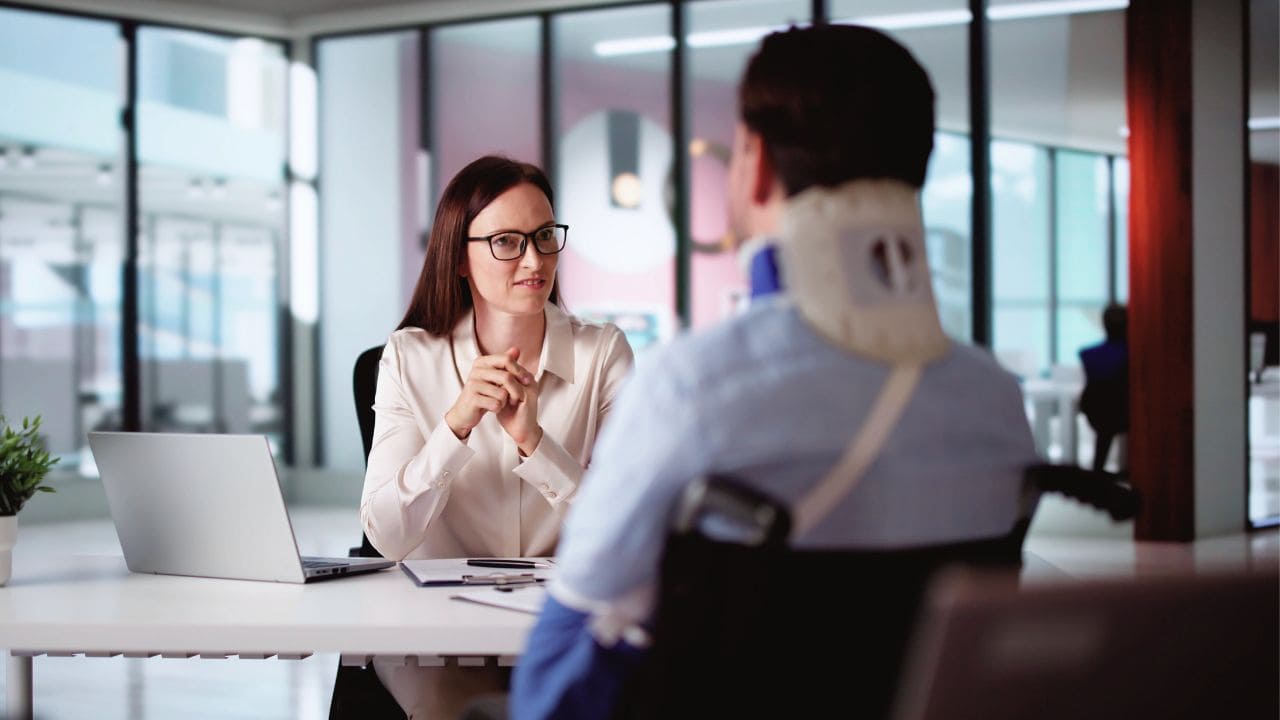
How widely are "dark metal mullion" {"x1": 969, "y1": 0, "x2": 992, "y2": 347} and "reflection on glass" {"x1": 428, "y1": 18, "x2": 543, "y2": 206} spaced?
9.23 feet

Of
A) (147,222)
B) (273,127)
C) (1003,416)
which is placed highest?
(273,127)

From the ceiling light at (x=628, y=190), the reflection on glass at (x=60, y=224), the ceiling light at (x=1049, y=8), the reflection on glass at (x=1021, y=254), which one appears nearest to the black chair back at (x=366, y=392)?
the reflection on glass at (x=1021, y=254)

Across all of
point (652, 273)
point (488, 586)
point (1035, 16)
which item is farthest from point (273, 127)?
point (488, 586)

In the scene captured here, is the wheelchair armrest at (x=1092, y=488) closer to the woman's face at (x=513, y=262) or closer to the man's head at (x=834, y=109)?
the man's head at (x=834, y=109)

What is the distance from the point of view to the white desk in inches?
52.9

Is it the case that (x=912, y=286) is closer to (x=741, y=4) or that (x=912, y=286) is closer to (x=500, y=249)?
(x=500, y=249)

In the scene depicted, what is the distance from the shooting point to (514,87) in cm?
788

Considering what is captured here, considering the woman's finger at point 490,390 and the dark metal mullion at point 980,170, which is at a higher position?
the dark metal mullion at point 980,170

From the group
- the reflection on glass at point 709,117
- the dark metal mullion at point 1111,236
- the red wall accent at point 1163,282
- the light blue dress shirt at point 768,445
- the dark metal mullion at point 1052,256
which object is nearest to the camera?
the light blue dress shirt at point 768,445

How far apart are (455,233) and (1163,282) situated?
5137 mm

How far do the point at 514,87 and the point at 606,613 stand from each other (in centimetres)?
736

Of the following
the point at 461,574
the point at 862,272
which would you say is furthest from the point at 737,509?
the point at 461,574

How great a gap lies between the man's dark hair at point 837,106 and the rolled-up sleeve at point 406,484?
3.70 ft

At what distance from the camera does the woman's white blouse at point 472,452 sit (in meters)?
1.90
